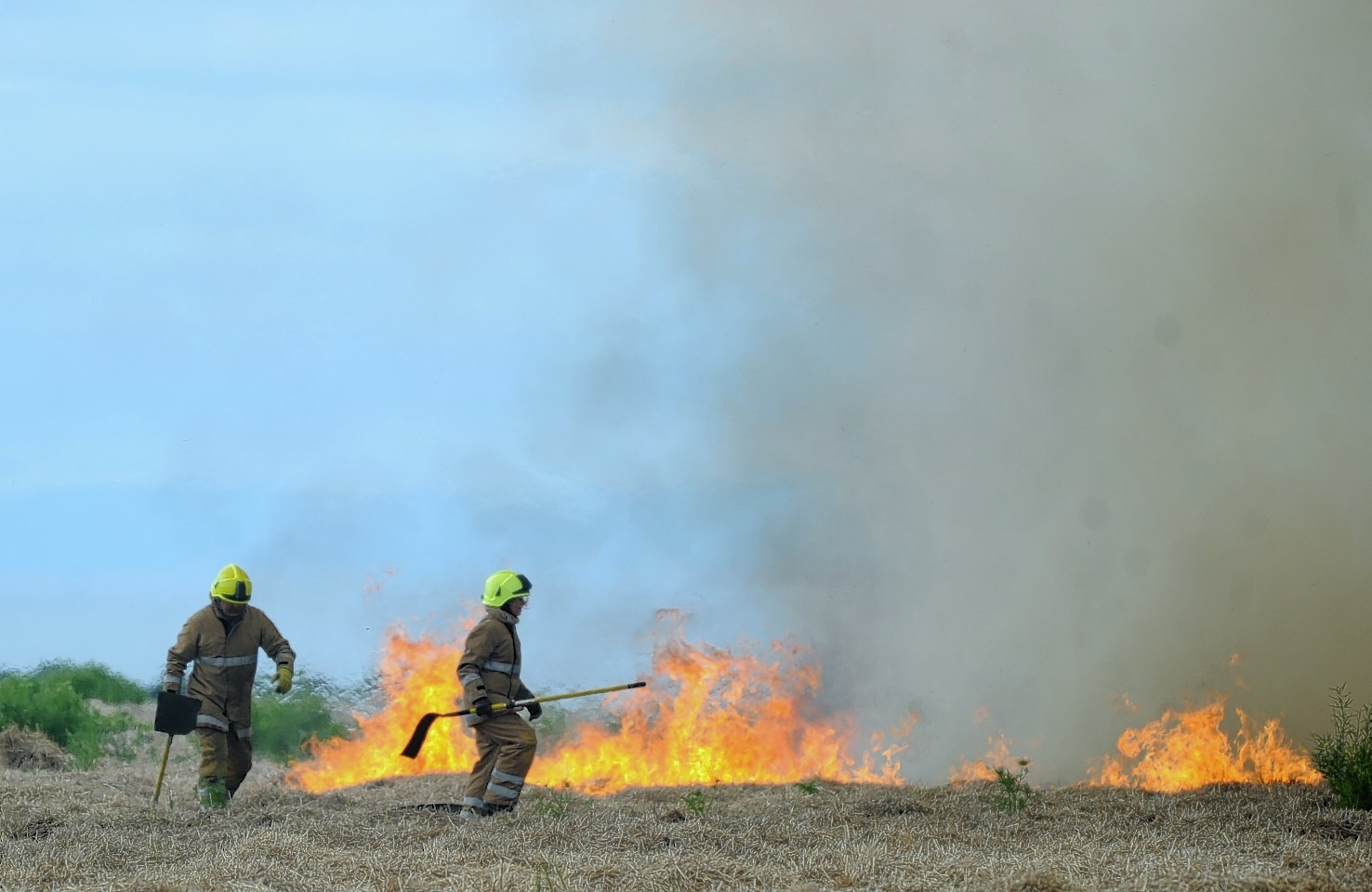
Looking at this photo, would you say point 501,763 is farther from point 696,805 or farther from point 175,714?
point 175,714

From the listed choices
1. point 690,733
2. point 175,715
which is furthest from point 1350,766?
point 175,715

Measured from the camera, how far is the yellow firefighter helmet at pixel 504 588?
35.5 ft

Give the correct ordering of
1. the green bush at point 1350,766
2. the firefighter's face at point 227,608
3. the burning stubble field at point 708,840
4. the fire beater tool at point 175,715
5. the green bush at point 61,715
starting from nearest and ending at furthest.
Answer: the burning stubble field at point 708,840
the green bush at point 1350,766
the fire beater tool at point 175,715
the firefighter's face at point 227,608
the green bush at point 61,715

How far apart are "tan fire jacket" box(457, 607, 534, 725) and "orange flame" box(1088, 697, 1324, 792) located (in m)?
5.55

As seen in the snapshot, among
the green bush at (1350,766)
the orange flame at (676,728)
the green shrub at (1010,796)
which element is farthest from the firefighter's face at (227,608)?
the green bush at (1350,766)

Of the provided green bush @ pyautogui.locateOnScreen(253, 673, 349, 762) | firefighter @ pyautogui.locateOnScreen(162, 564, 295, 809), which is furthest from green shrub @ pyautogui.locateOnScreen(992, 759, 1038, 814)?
green bush @ pyautogui.locateOnScreen(253, 673, 349, 762)

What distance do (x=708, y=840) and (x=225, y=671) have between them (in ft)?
16.1

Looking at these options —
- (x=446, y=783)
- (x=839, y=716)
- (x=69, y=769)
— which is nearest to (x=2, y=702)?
Answer: (x=69, y=769)

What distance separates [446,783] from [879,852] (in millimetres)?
6526

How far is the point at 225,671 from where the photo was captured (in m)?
11.6

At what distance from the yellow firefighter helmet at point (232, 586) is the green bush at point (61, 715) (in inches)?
297

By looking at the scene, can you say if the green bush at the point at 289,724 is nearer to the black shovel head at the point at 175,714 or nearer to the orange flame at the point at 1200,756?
the black shovel head at the point at 175,714

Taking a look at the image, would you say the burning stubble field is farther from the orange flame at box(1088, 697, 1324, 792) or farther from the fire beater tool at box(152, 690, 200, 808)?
the orange flame at box(1088, 697, 1324, 792)

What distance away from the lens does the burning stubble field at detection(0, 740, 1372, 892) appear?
23.9 ft
